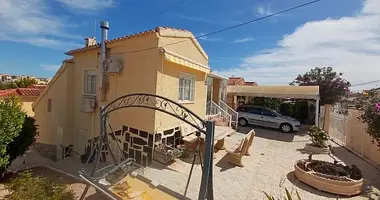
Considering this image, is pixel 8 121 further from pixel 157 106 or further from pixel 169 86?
pixel 169 86

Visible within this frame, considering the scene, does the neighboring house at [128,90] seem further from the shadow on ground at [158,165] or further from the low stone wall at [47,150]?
the shadow on ground at [158,165]

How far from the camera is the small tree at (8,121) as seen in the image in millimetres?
9656

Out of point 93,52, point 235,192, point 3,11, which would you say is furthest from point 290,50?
point 3,11

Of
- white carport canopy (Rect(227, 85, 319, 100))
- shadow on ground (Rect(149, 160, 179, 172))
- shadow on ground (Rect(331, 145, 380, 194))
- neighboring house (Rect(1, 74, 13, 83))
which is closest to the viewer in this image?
shadow on ground (Rect(331, 145, 380, 194))

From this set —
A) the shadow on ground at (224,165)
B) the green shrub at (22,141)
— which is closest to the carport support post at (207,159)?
the shadow on ground at (224,165)

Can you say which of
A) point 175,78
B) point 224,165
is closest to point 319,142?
point 224,165

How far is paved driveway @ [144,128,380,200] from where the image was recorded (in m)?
8.80

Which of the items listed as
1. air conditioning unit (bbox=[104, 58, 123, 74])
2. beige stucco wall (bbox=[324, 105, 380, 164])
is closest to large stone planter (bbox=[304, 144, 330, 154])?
beige stucco wall (bbox=[324, 105, 380, 164])

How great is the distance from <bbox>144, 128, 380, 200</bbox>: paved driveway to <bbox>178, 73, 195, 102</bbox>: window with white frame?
4109 mm

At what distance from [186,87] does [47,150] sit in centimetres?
1346

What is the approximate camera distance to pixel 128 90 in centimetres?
1232

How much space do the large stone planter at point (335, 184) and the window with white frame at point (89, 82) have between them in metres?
13.8

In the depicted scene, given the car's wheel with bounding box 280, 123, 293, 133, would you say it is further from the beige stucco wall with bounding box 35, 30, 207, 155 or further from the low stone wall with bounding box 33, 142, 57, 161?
the low stone wall with bounding box 33, 142, 57, 161

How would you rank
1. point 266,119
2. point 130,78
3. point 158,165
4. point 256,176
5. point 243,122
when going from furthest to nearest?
point 243,122, point 266,119, point 130,78, point 158,165, point 256,176
